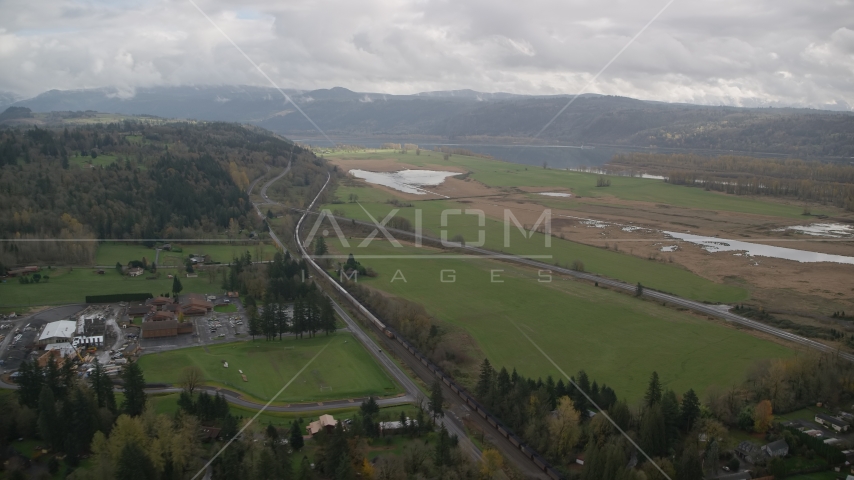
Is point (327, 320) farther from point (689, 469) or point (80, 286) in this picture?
point (689, 469)

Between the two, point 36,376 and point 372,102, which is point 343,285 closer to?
point 36,376

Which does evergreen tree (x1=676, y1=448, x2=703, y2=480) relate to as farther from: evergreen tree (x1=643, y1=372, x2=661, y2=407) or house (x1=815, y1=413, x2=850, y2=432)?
house (x1=815, y1=413, x2=850, y2=432)

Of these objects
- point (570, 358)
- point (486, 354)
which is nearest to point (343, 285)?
point (486, 354)

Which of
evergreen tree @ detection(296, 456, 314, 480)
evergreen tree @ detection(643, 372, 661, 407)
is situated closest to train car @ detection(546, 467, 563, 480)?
evergreen tree @ detection(643, 372, 661, 407)

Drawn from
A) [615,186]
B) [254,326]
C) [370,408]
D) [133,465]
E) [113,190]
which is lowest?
[370,408]

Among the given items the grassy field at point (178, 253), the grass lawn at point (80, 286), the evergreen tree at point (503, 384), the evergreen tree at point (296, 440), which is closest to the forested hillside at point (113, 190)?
the grassy field at point (178, 253)

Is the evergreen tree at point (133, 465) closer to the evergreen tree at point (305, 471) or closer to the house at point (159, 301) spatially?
the evergreen tree at point (305, 471)

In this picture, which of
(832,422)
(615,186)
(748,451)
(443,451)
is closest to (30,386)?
(443,451)
